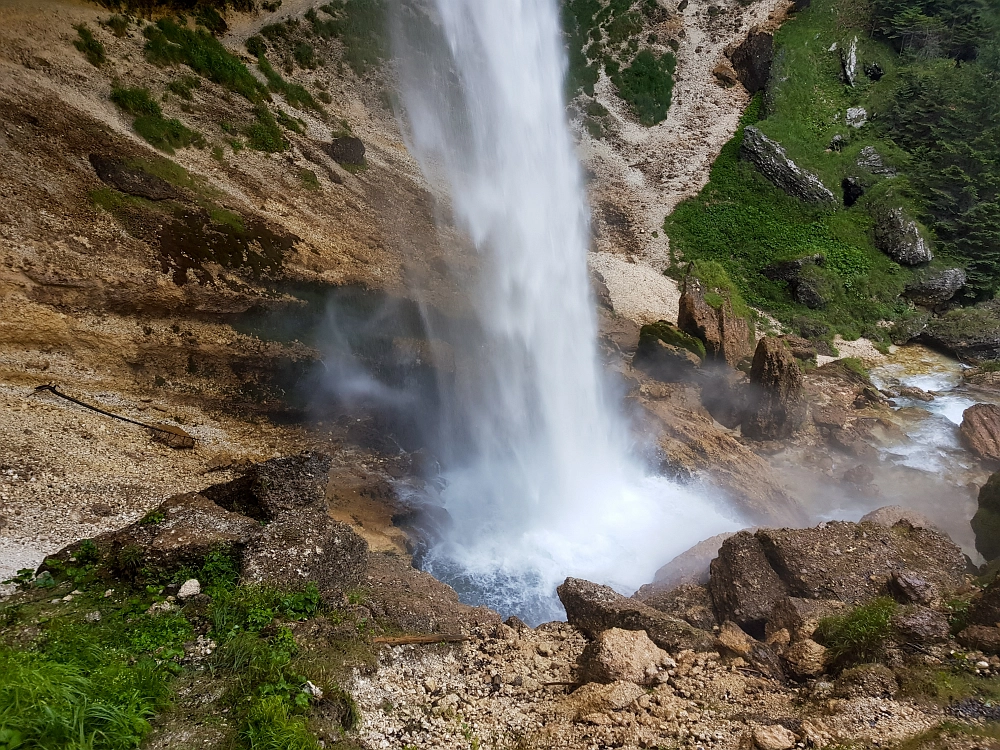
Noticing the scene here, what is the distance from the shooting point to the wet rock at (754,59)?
4031 cm

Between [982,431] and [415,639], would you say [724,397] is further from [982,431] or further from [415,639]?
[415,639]

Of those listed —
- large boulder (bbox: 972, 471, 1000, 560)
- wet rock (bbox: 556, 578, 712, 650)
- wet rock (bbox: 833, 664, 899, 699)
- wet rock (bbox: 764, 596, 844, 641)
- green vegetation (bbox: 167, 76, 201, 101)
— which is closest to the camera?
wet rock (bbox: 833, 664, 899, 699)

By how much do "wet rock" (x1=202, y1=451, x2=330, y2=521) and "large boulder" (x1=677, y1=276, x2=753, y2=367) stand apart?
63.7 feet

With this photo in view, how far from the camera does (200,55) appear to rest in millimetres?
24922

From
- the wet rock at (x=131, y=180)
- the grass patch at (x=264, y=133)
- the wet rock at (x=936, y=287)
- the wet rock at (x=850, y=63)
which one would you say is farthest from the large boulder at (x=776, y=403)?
the wet rock at (x=850, y=63)

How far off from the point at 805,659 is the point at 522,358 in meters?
14.8

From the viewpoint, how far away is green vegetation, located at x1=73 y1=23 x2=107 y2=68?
20953 millimetres

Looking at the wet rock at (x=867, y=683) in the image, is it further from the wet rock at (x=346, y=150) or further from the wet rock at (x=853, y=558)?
the wet rock at (x=346, y=150)

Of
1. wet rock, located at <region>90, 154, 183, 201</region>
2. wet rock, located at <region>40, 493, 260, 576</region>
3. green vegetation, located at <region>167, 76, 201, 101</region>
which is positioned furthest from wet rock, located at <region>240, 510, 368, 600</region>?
green vegetation, located at <region>167, 76, 201, 101</region>

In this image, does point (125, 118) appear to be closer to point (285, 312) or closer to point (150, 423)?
point (285, 312)

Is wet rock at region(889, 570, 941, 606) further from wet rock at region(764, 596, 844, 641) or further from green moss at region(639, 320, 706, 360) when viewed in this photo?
green moss at region(639, 320, 706, 360)

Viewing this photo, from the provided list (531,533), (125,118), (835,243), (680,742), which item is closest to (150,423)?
(531,533)

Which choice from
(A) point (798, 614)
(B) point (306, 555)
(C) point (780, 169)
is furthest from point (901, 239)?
(B) point (306, 555)

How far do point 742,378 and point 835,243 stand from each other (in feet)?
56.3
